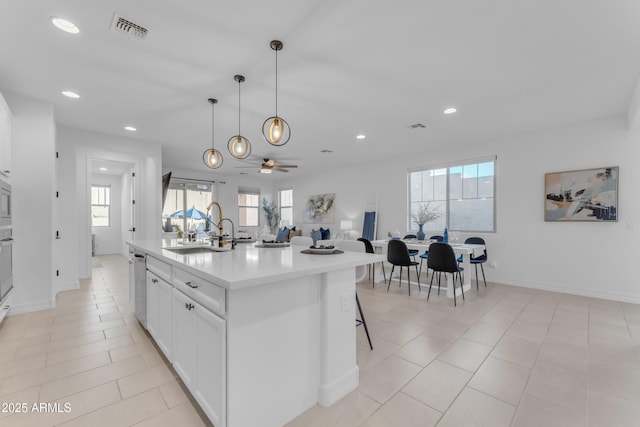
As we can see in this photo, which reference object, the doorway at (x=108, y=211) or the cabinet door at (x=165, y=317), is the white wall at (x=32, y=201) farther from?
the doorway at (x=108, y=211)

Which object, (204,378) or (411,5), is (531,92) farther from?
(204,378)

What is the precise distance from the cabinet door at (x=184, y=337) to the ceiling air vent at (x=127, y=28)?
2.04 metres

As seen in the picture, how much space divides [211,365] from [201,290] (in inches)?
15.7

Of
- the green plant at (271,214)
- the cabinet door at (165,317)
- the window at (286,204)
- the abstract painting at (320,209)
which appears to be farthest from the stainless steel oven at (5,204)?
the green plant at (271,214)

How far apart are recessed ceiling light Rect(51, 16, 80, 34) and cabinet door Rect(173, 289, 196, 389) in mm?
2194

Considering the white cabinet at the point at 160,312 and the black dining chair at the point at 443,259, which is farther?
the black dining chair at the point at 443,259

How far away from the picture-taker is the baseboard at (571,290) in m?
3.92

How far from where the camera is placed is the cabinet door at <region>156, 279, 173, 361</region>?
2.08 m

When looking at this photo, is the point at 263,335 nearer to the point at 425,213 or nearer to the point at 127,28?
the point at 127,28

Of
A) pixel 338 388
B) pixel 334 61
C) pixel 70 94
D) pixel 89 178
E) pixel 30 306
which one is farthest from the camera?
pixel 89 178

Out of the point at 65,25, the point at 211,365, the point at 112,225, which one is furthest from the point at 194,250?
the point at 112,225

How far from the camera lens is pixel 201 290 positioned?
1.60m

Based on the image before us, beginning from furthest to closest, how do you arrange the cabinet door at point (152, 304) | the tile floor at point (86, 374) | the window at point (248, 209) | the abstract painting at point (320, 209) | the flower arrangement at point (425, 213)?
the window at point (248, 209) → the abstract painting at point (320, 209) → the flower arrangement at point (425, 213) → the cabinet door at point (152, 304) → the tile floor at point (86, 374)

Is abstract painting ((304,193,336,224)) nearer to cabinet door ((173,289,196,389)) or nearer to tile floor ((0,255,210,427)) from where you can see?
tile floor ((0,255,210,427))
